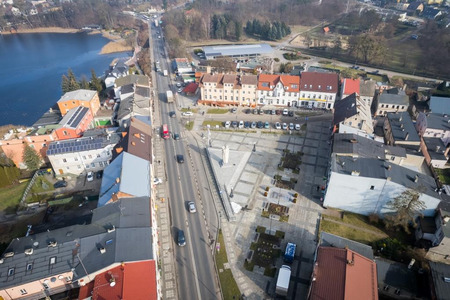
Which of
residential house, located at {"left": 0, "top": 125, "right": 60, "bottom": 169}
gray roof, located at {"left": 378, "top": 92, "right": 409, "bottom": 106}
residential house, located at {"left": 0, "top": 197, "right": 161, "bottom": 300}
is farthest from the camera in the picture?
gray roof, located at {"left": 378, "top": 92, "right": 409, "bottom": 106}

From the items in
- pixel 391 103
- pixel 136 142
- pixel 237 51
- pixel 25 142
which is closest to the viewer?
pixel 136 142

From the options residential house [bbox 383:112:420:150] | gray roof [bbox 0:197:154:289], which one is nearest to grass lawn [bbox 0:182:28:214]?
gray roof [bbox 0:197:154:289]

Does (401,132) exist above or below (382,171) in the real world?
below

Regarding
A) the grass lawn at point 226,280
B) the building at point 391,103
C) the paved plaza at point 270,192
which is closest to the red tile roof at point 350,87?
the building at point 391,103

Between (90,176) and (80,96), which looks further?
(80,96)

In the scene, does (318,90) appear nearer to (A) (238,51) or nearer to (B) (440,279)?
(B) (440,279)

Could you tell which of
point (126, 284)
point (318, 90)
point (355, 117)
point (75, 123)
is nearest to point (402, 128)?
point (355, 117)

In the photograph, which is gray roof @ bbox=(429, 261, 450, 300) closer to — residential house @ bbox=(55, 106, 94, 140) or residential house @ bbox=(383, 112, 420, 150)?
residential house @ bbox=(383, 112, 420, 150)
